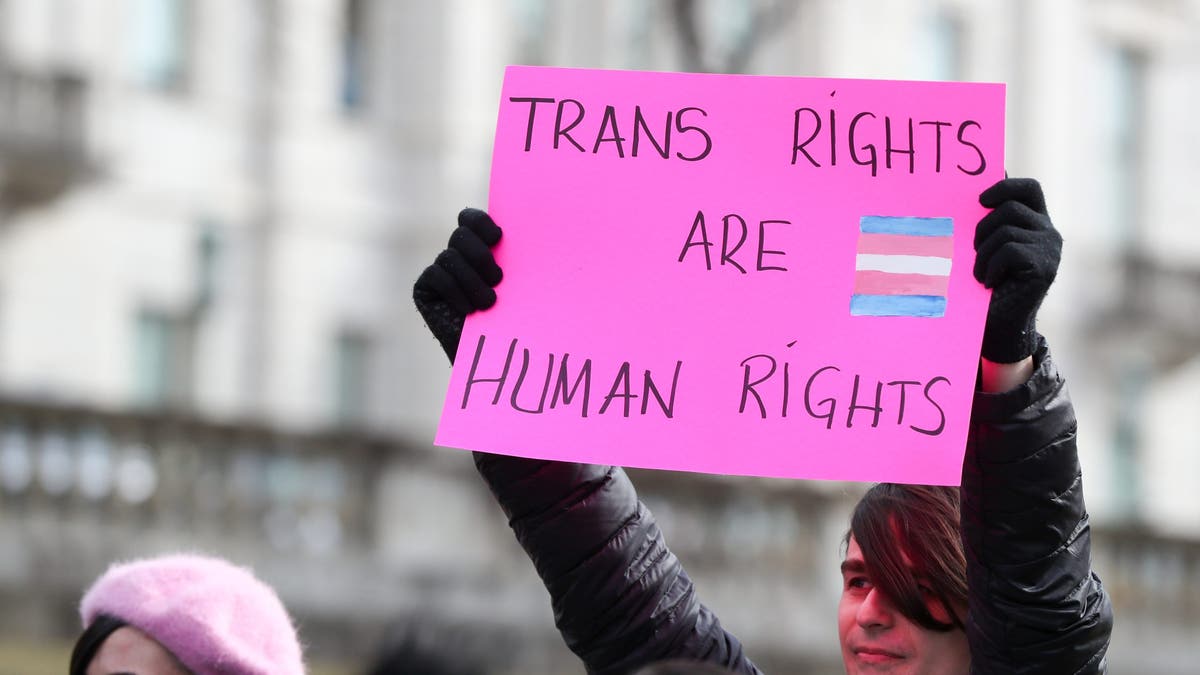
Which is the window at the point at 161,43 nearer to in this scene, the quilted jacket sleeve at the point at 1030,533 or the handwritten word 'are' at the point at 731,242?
the handwritten word 'are' at the point at 731,242

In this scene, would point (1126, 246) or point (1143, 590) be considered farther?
point (1126, 246)

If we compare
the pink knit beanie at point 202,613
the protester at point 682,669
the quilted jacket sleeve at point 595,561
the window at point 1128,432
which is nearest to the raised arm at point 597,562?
the quilted jacket sleeve at point 595,561

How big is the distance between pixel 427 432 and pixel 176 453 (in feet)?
20.2

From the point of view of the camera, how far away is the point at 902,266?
2.97 meters

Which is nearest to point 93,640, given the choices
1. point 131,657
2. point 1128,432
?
point 131,657

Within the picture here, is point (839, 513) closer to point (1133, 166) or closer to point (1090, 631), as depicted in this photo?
point (1133, 166)

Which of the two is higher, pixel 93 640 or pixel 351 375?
pixel 351 375

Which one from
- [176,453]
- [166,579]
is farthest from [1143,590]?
[166,579]

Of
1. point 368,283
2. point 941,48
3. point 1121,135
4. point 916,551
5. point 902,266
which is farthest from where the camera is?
point 1121,135

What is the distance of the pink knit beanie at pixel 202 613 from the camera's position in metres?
3.18

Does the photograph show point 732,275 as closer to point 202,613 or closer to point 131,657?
point 202,613

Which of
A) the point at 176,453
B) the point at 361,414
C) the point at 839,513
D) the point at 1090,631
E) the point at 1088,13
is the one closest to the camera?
the point at 1090,631

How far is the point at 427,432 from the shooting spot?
64.8 ft

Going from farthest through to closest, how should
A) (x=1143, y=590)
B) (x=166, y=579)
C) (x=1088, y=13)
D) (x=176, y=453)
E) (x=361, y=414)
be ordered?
1. (x=1088, y=13)
2. (x=361, y=414)
3. (x=1143, y=590)
4. (x=176, y=453)
5. (x=166, y=579)
